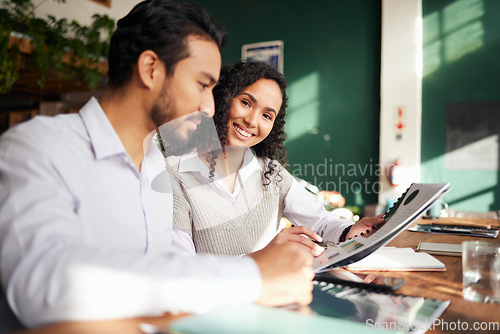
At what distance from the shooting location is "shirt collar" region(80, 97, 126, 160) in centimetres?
88

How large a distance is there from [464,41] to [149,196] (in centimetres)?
493

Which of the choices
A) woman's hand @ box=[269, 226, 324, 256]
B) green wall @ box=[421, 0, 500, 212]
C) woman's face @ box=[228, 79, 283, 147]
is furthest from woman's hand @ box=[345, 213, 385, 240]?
green wall @ box=[421, 0, 500, 212]

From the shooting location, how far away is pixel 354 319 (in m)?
0.72

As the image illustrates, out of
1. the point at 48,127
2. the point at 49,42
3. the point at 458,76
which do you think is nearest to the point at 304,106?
the point at 458,76

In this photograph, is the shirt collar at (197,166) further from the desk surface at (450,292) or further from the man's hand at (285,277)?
the man's hand at (285,277)

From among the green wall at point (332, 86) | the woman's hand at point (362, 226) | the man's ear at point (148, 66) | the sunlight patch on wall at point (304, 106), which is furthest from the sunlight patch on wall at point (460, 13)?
the man's ear at point (148, 66)

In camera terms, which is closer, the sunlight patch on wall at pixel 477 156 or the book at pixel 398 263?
the book at pixel 398 263

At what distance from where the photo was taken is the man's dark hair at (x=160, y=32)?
86 centimetres

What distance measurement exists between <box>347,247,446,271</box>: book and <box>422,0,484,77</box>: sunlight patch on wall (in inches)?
171

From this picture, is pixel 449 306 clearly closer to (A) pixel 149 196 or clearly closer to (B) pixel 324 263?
(B) pixel 324 263

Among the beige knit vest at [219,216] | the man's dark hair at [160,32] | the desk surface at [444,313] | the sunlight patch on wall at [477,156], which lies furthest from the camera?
the sunlight patch on wall at [477,156]

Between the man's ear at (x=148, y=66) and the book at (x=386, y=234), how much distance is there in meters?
0.57

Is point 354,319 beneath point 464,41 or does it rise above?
beneath

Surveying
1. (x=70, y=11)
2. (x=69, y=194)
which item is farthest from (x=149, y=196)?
(x=70, y=11)
